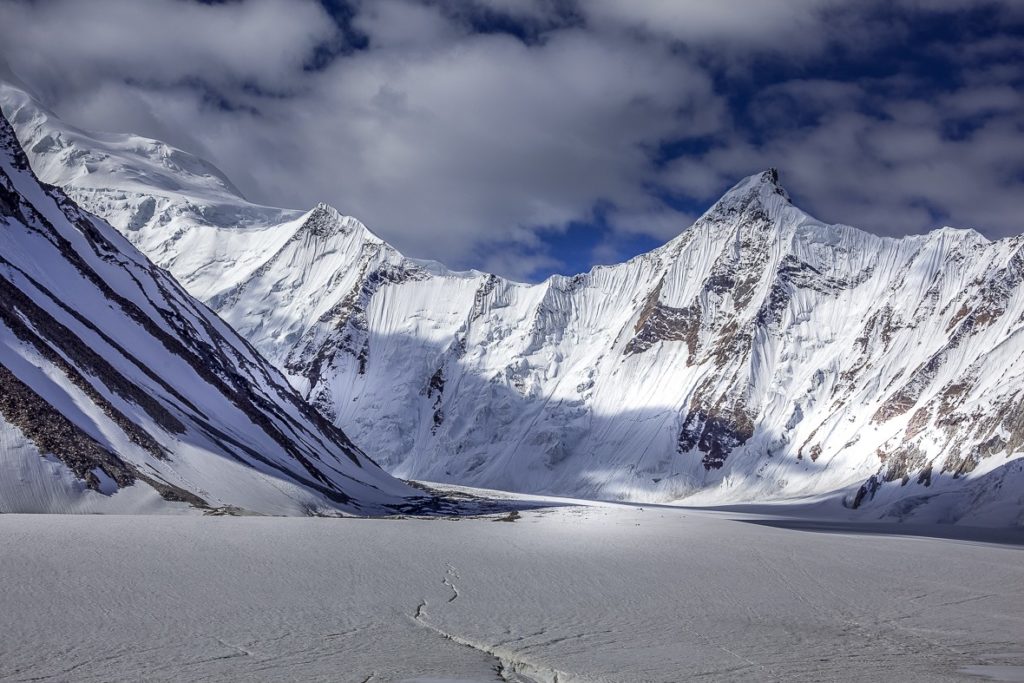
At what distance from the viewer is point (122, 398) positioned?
64750mm

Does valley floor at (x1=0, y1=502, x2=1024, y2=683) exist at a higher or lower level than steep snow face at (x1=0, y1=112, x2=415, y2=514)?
lower

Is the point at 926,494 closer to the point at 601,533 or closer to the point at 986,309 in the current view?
the point at 986,309

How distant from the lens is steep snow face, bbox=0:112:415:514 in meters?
48.8

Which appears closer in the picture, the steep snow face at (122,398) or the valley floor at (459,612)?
the valley floor at (459,612)

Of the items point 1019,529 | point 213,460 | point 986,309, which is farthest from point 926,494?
point 213,460

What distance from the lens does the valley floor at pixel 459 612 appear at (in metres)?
15.4

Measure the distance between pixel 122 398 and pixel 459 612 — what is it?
171ft

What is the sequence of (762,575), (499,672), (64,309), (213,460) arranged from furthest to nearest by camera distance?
(64,309) → (213,460) → (762,575) → (499,672)

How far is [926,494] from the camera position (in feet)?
371

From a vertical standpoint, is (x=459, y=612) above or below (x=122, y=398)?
below

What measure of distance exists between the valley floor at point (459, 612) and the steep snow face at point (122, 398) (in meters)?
16.6

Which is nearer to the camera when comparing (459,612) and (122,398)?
(459,612)

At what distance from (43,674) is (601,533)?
34.6m

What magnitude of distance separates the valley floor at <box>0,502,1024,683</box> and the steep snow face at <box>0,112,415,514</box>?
1661cm
